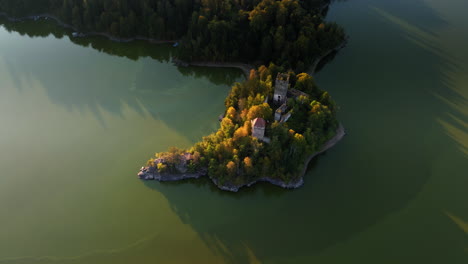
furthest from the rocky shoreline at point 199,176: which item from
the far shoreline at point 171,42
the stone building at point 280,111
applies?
the far shoreline at point 171,42

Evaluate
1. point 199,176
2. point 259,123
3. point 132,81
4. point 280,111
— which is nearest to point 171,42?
point 132,81

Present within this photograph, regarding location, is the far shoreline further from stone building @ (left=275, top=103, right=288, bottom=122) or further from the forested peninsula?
stone building @ (left=275, top=103, right=288, bottom=122)

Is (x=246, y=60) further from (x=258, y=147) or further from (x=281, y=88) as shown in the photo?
(x=258, y=147)

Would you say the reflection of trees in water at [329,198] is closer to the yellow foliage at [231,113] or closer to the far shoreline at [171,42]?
the yellow foliage at [231,113]

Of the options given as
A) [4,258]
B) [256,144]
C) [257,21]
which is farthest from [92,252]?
[257,21]

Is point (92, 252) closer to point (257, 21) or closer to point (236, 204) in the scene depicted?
point (236, 204)

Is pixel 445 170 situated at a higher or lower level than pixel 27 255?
higher
